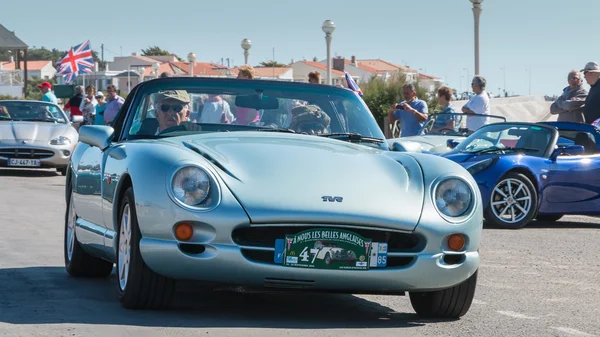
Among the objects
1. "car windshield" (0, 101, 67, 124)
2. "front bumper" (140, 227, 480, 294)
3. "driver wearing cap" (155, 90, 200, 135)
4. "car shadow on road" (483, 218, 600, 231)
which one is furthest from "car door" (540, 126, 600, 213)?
"car windshield" (0, 101, 67, 124)

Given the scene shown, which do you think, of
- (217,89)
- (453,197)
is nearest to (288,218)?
(453,197)

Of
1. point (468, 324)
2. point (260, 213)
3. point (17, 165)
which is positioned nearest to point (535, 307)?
point (468, 324)

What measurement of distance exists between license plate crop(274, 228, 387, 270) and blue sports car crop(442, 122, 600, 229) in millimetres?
7537

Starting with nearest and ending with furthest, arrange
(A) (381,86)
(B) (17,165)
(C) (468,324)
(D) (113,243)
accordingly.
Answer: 1. (C) (468,324)
2. (D) (113,243)
3. (B) (17,165)
4. (A) (381,86)

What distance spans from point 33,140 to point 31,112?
4.63 feet

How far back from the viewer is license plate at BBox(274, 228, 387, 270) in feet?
20.0

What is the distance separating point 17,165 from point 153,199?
15588 mm

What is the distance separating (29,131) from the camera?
21.6m

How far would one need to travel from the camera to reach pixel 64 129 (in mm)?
22078

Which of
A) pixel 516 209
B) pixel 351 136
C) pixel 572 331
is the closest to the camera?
pixel 572 331

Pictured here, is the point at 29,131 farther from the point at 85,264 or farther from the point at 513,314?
the point at 513,314

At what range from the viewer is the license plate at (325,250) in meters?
6.09

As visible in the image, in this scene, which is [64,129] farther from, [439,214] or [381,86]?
[381,86]

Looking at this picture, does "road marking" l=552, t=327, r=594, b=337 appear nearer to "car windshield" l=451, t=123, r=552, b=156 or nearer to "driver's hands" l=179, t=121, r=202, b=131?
"driver's hands" l=179, t=121, r=202, b=131
